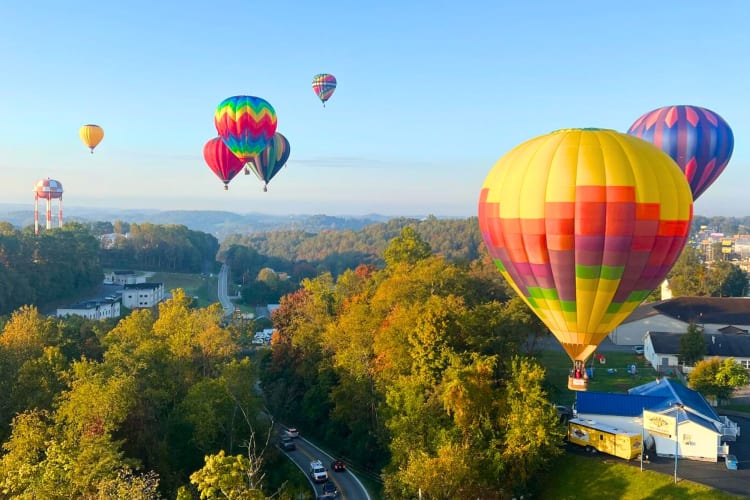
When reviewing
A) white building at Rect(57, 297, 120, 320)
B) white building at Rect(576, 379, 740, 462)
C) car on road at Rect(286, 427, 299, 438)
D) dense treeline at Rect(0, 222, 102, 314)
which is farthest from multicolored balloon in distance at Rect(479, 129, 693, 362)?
dense treeline at Rect(0, 222, 102, 314)

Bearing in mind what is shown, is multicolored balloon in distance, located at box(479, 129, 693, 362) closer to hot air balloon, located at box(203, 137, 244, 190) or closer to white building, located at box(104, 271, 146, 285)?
hot air balloon, located at box(203, 137, 244, 190)

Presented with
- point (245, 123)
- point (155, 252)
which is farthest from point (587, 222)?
point (155, 252)

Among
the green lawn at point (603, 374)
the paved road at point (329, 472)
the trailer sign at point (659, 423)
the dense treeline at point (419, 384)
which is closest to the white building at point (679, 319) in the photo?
the green lawn at point (603, 374)

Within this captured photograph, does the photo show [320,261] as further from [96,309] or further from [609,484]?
[609,484]

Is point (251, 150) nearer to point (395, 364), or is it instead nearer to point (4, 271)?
point (395, 364)

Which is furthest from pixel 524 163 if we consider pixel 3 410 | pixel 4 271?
pixel 4 271

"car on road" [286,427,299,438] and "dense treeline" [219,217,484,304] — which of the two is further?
"dense treeline" [219,217,484,304]
